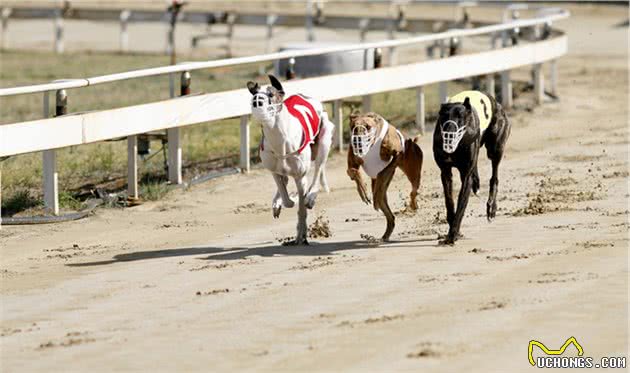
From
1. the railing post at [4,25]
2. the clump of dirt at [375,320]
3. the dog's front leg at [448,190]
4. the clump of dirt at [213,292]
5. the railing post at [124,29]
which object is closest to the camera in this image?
the clump of dirt at [375,320]

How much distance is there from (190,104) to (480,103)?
8.65 ft

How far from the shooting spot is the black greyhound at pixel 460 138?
8.07m

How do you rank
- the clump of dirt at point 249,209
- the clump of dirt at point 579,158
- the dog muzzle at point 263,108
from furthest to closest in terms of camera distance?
1. the clump of dirt at point 579,158
2. the clump of dirt at point 249,209
3. the dog muzzle at point 263,108

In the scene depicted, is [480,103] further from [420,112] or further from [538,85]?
[538,85]

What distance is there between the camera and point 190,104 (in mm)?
10508

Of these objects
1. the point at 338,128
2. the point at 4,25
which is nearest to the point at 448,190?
the point at 338,128

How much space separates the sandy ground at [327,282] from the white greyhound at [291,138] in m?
0.29

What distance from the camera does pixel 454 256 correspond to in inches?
314

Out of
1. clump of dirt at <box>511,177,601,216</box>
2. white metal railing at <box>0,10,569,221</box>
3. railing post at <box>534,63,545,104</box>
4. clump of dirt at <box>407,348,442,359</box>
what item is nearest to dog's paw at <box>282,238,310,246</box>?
clump of dirt at <box>511,177,601,216</box>

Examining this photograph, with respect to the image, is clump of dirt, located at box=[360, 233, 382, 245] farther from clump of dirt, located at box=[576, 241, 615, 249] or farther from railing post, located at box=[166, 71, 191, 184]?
railing post, located at box=[166, 71, 191, 184]

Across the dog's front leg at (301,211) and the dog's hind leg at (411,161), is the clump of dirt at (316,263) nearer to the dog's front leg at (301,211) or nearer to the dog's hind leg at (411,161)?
the dog's front leg at (301,211)

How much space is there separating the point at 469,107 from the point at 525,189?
2.21 meters

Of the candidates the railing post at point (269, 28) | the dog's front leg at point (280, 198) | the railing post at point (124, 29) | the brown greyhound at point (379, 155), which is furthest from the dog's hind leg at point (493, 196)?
the railing post at point (124, 29)

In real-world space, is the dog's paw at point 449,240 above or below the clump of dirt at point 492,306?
below
